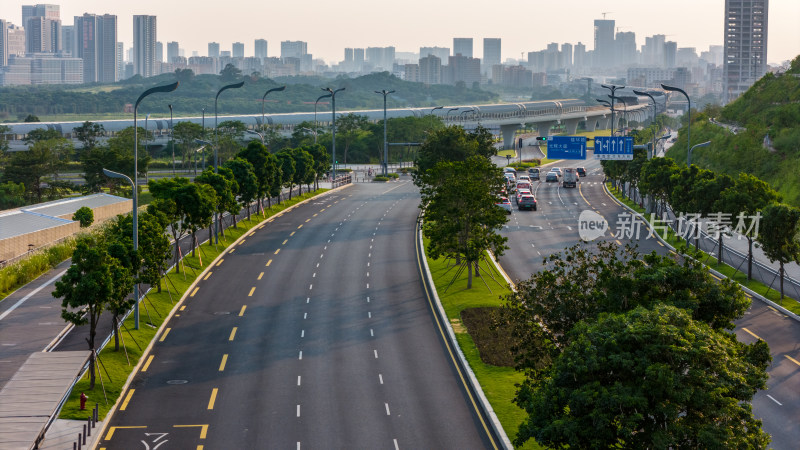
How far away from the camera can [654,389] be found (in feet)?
67.1

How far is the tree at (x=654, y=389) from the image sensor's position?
20328 mm

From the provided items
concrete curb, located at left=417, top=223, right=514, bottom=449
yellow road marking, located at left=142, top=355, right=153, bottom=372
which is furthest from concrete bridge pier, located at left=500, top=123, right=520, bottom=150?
yellow road marking, located at left=142, top=355, right=153, bottom=372

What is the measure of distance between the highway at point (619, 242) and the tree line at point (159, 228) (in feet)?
65.2

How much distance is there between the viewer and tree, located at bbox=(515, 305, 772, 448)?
20328 millimetres

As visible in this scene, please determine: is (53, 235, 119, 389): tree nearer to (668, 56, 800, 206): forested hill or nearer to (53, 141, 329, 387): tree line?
(53, 141, 329, 387): tree line

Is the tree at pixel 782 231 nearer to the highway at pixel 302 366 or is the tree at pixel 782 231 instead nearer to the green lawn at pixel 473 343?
the green lawn at pixel 473 343

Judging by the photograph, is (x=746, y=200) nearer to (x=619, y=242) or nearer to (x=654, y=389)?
(x=619, y=242)

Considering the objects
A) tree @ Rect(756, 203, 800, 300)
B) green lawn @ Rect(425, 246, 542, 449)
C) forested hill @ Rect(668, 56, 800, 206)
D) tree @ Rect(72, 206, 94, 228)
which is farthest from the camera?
forested hill @ Rect(668, 56, 800, 206)

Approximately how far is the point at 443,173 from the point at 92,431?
33.6m

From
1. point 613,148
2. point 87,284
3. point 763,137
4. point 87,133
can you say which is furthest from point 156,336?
point 87,133

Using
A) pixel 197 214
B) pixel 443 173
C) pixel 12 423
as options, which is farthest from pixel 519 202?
pixel 12 423

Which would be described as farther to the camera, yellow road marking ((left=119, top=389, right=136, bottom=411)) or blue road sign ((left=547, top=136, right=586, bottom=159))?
blue road sign ((left=547, top=136, right=586, bottom=159))

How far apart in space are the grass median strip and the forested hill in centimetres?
5169

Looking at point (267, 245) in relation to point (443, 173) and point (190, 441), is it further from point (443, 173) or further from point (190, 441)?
point (190, 441)
